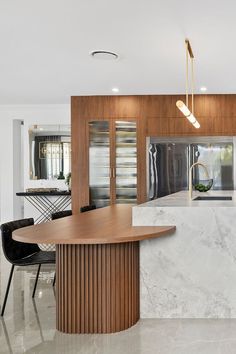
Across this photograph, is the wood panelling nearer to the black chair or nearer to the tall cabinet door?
the tall cabinet door

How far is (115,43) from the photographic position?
150 inches

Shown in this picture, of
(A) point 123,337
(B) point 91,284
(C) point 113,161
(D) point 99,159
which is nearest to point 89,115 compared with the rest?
(D) point 99,159

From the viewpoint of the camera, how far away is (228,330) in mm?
2748

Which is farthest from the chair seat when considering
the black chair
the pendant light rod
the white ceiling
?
the pendant light rod

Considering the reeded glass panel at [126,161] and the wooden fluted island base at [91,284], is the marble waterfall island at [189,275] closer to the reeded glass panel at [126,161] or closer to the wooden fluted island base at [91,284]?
the wooden fluted island base at [91,284]

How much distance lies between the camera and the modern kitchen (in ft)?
8.73

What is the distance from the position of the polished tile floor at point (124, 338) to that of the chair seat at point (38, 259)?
1.33ft

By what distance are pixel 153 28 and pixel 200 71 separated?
156 cm

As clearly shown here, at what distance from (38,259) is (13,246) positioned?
0.25 m

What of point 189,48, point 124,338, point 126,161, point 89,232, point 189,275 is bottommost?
point 124,338

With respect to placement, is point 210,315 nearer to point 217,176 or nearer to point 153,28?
point 153,28

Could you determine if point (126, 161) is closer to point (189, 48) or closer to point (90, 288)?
point (189, 48)

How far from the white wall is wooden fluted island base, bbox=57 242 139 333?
4511mm

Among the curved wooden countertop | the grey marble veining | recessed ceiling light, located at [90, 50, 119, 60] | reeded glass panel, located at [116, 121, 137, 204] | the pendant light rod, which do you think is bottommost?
the grey marble veining
